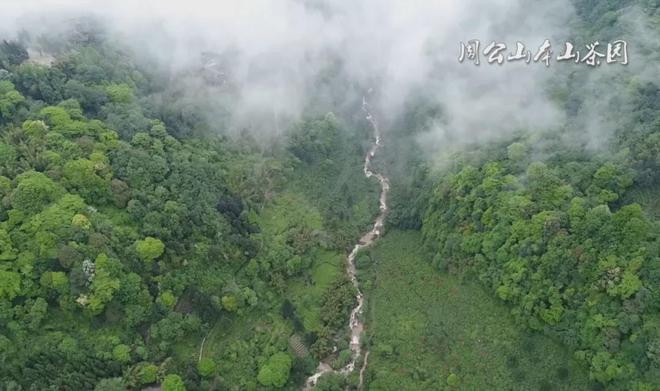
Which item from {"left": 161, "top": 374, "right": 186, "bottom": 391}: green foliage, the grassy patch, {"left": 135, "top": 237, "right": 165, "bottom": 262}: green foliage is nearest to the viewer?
{"left": 161, "top": 374, "right": 186, "bottom": 391}: green foliage

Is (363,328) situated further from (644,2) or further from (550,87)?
(644,2)

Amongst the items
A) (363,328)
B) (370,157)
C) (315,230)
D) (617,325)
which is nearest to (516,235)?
(617,325)

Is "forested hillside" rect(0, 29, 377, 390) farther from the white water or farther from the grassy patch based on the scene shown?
the grassy patch

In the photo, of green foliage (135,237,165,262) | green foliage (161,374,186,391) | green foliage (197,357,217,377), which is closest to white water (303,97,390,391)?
green foliage (197,357,217,377)

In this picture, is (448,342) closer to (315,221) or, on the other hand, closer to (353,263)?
(353,263)

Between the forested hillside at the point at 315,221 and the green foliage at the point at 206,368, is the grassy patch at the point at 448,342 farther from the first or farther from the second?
the green foliage at the point at 206,368

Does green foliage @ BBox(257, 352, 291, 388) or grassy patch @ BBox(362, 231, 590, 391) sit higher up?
grassy patch @ BBox(362, 231, 590, 391)

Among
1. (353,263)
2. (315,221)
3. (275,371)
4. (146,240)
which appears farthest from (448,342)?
(146,240)

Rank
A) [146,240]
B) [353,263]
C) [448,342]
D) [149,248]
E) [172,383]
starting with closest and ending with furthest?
[172,383] < [149,248] < [146,240] < [448,342] < [353,263]
